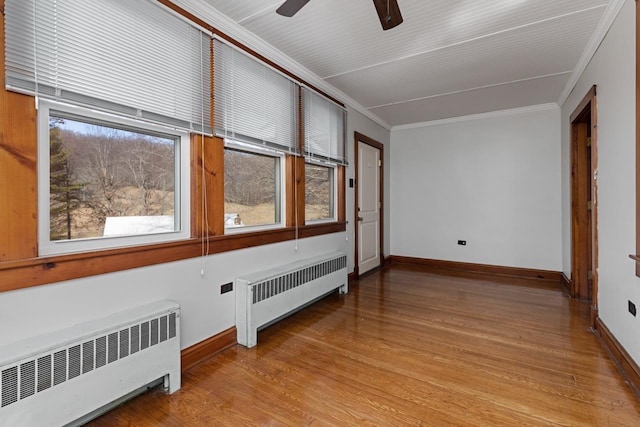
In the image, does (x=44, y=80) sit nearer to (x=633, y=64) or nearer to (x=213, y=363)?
(x=213, y=363)

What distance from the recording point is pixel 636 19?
1871 millimetres

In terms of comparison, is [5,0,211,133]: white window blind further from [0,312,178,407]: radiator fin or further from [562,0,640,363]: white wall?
[562,0,640,363]: white wall

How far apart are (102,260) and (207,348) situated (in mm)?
1008

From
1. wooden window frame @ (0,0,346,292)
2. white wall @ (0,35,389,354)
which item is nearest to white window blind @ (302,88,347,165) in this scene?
wooden window frame @ (0,0,346,292)

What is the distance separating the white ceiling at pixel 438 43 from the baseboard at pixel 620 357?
244 centimetres

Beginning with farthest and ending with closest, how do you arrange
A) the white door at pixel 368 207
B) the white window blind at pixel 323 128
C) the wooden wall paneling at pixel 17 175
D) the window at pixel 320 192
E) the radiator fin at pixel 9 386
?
1. the white door at pixel 368 207
2. the window at pixel 320 192
3. the white window blind at pixel 323 128
4. the wooden wall paneling at pixel 17 175
5. the radiator fin at pixel 9 386

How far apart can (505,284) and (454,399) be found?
2.98 meters

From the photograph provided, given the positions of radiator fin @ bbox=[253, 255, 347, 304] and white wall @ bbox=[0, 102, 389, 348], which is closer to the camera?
white wall @ bbox=[0, 102, 389, 348]

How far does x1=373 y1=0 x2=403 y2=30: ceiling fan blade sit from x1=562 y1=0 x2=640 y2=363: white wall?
1595 millimetres

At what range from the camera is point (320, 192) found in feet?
12.6

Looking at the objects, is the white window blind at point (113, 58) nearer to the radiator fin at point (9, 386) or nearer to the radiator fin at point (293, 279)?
the radiator fin at point (9, 386)

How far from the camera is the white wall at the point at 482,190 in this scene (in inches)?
175

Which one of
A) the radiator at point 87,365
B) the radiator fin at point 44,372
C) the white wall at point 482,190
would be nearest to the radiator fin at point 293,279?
the radiator at point 87,365

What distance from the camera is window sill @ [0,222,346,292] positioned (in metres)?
1.36
